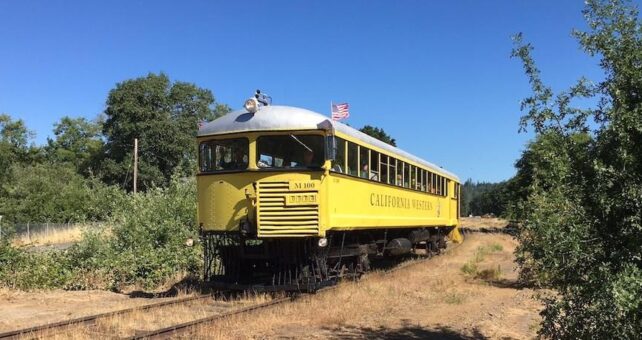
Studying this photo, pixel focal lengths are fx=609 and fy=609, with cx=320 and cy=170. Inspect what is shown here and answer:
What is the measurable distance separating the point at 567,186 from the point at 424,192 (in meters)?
13.3

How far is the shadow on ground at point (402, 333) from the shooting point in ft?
25.6

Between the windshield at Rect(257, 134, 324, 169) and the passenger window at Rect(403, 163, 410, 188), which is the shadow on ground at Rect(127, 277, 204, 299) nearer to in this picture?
the windshield at Rect(257, 134, 324, 169)


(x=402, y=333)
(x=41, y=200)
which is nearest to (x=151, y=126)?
(x=41, y=200)

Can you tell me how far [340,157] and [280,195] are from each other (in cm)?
153

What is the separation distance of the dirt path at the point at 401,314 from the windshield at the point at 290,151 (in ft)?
8.15

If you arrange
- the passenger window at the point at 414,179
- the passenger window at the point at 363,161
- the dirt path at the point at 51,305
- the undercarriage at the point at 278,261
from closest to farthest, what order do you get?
the dirt path at the point at 51,305
the undercarriage at the point at 278,261
the passenger window at the point at 363,161
the passenger window at the point at 414,179

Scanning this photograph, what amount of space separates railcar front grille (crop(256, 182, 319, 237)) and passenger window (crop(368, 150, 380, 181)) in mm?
2789

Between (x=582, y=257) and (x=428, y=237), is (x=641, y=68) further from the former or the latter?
(x=428, y=237)

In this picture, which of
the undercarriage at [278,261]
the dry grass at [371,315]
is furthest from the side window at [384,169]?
the dry grass at [371,315]

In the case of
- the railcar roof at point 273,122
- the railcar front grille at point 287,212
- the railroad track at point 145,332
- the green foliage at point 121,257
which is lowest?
the railroad track at point 145,332

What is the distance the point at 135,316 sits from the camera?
31.0 feet

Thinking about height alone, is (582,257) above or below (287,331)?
above

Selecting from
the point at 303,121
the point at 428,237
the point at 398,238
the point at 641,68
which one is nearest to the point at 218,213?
the point at 303,121

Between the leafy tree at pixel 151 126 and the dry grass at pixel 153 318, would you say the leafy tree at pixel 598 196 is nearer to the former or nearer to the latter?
the dry grass at pixel 153 318
